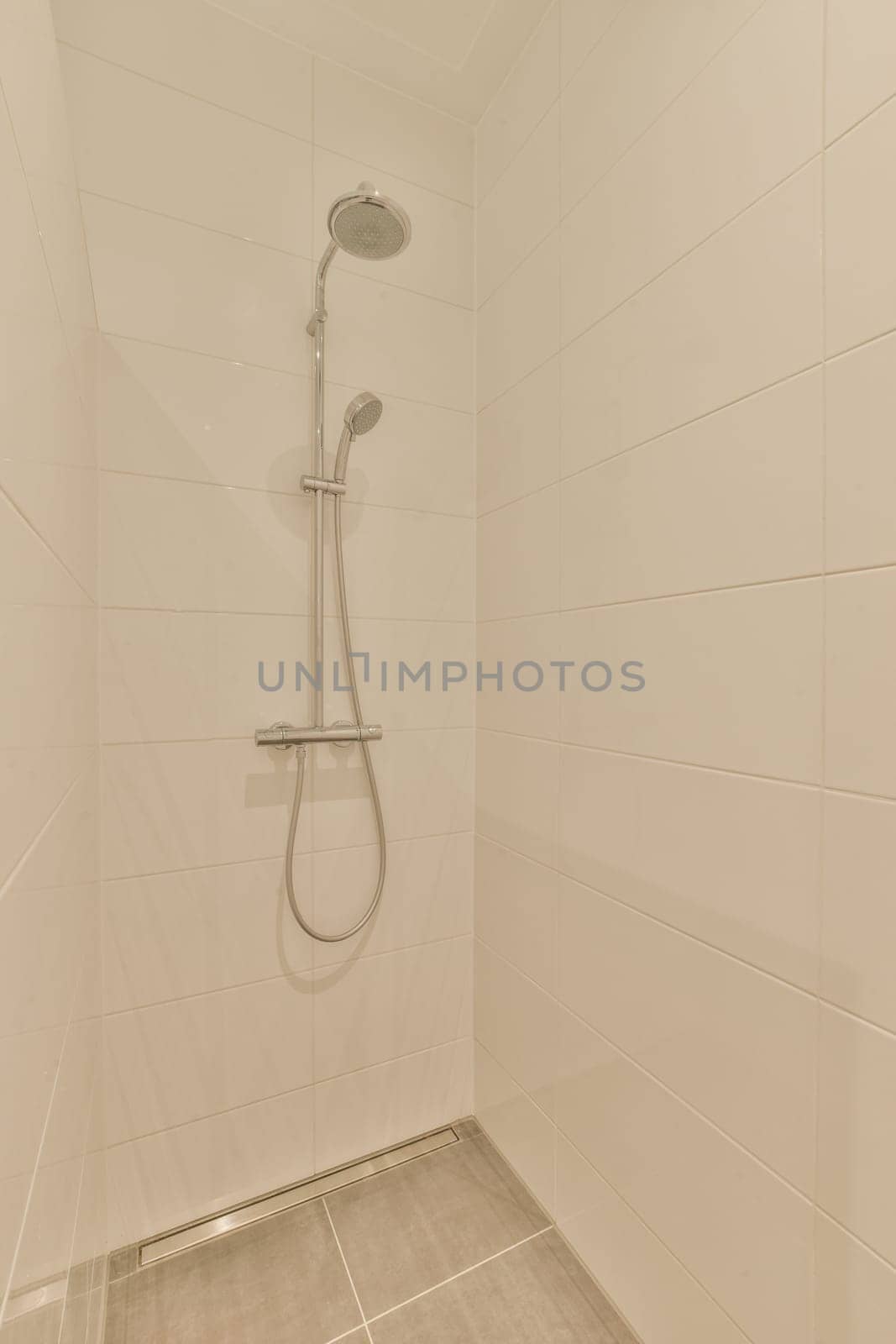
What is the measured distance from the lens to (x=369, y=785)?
4.59 ft

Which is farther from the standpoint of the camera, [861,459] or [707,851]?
[707,851]

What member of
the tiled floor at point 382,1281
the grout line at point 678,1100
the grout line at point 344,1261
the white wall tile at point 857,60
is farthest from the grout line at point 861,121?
the grout line at point 344,1261

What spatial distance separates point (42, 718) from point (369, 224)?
3.20ft

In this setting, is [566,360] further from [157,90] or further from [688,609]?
[157,90]

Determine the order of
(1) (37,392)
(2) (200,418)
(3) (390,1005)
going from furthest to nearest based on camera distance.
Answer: (3) (390,1005), (2) (200,418), (1) (37,392)

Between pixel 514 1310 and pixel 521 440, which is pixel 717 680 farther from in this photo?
pixel 514 1310

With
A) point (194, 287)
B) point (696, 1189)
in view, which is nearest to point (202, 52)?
point (194, 287)

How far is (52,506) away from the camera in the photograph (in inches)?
26.3

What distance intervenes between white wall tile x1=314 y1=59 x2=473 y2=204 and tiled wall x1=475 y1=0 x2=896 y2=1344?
202mm

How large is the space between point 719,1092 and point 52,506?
46.4 inches

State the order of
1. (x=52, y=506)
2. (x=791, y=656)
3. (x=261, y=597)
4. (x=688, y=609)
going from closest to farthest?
(x=52, y=506) < (x=791, y=656) < (x=688, y=609) < (x=261, y=597)

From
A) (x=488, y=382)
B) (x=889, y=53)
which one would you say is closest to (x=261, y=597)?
(x=488, y=382)

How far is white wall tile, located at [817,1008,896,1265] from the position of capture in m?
0.67

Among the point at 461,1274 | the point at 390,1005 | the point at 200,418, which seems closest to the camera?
the point at 461,1274
